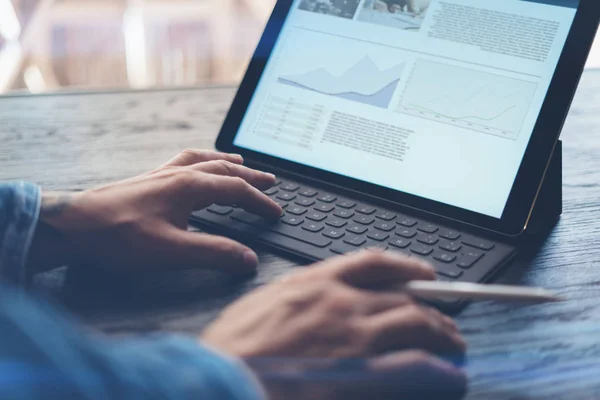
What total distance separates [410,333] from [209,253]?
0.22 m

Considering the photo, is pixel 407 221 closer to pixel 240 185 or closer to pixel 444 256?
pixel 444 256

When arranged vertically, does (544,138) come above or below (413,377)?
above

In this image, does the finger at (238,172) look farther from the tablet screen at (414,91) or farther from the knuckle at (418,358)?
the knuckle at (418,358)

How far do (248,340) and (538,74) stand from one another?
0.40 m

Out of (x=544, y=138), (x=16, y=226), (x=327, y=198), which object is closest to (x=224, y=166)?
(x=327, y=198)

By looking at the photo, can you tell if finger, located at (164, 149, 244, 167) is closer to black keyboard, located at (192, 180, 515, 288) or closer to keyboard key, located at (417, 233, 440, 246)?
black keyboard, located at (192, 180, 515, 288)

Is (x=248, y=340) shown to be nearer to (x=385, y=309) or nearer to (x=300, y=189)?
(x=385, y=309)

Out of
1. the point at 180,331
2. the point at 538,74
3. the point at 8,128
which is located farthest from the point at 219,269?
the point at 8,128

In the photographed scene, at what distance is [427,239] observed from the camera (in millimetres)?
629

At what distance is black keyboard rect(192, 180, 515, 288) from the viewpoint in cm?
60

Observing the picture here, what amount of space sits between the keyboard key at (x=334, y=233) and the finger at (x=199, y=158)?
162 millimetres

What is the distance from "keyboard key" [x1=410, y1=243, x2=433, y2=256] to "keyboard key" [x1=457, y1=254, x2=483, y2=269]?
0.10 feet

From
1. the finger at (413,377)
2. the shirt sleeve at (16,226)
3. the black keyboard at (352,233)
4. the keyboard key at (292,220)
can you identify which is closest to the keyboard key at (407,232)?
the black keyboard at (352,233)

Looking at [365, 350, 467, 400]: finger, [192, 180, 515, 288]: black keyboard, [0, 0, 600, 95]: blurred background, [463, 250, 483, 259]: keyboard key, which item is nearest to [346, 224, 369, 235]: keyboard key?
[192, 180, 515, 288]: black keyboard
